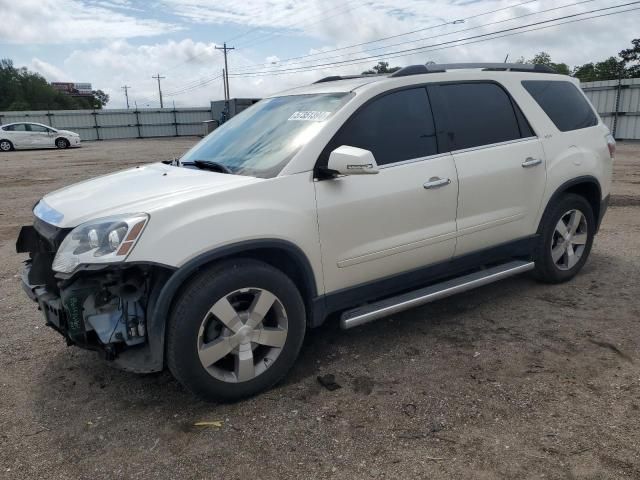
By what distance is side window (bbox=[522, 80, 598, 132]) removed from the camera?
4500mm

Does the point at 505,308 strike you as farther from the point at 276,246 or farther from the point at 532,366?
the point at 276,246

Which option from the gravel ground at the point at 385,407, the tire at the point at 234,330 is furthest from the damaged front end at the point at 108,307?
the gravel ground at the point at 385,407

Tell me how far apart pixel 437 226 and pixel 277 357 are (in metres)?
1.44

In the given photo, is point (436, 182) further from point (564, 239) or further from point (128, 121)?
point (128, 121)

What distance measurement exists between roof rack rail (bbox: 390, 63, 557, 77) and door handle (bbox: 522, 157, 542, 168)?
78 centimetres

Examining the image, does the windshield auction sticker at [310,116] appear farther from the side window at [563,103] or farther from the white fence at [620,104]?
the white fence at [620,104]

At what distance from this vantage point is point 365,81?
3.79 m

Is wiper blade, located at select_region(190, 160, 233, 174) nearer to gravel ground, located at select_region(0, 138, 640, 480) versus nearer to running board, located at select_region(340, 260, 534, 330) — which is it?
running board, located at select_region(340, 260, 534, 330)

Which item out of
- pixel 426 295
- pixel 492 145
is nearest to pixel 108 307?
pixel 426 295

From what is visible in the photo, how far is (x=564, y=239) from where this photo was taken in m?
4.76

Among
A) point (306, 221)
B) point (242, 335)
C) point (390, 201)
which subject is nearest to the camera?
point (242, 335)

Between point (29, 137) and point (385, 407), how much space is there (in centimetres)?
2812

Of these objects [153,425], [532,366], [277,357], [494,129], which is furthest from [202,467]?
[494,129]

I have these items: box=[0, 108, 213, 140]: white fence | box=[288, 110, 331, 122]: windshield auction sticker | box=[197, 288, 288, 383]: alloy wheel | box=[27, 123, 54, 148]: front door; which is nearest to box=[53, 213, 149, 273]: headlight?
box=[197, 288, 288, 383]: alloy wheel
